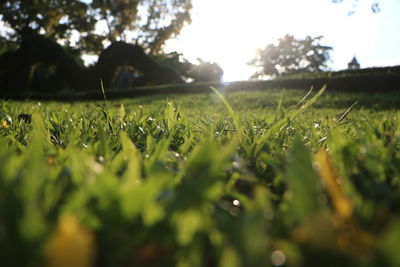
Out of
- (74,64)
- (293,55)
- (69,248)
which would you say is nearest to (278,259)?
(69,248)

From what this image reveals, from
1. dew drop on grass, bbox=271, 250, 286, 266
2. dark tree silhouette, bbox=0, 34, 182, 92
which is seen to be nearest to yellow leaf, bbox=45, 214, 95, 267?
dew drop on grass, bbox=271, 250, 286, 266

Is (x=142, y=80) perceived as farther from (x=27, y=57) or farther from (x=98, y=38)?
(x=98, y=38)

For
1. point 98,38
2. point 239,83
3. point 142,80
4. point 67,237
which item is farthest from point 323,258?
point 98,38

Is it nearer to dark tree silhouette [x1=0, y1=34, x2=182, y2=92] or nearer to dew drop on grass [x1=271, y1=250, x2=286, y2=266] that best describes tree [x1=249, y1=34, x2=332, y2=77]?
dark tree silhouette [x1=0, y1=34, x2=182, y2=92]

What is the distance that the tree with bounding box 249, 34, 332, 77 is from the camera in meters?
74.9

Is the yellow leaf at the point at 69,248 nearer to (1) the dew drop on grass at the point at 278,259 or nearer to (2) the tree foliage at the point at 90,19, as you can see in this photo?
(1) the dew drop on grass at the point at 278,259

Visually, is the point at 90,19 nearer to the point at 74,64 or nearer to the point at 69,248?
the point at 74,64

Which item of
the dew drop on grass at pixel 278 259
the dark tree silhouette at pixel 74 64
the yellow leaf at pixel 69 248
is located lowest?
A: the dew drop on grass at pixel 278 259

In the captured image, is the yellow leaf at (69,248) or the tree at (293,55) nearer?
the yellow leaf at (69,248)

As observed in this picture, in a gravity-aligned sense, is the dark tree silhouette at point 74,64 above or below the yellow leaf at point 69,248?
above

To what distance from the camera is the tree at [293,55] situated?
74875mm

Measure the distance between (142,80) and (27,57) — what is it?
813cm

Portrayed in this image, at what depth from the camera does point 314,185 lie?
491 millimetres

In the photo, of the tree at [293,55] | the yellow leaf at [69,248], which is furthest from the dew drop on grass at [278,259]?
the tree at [293,55]
